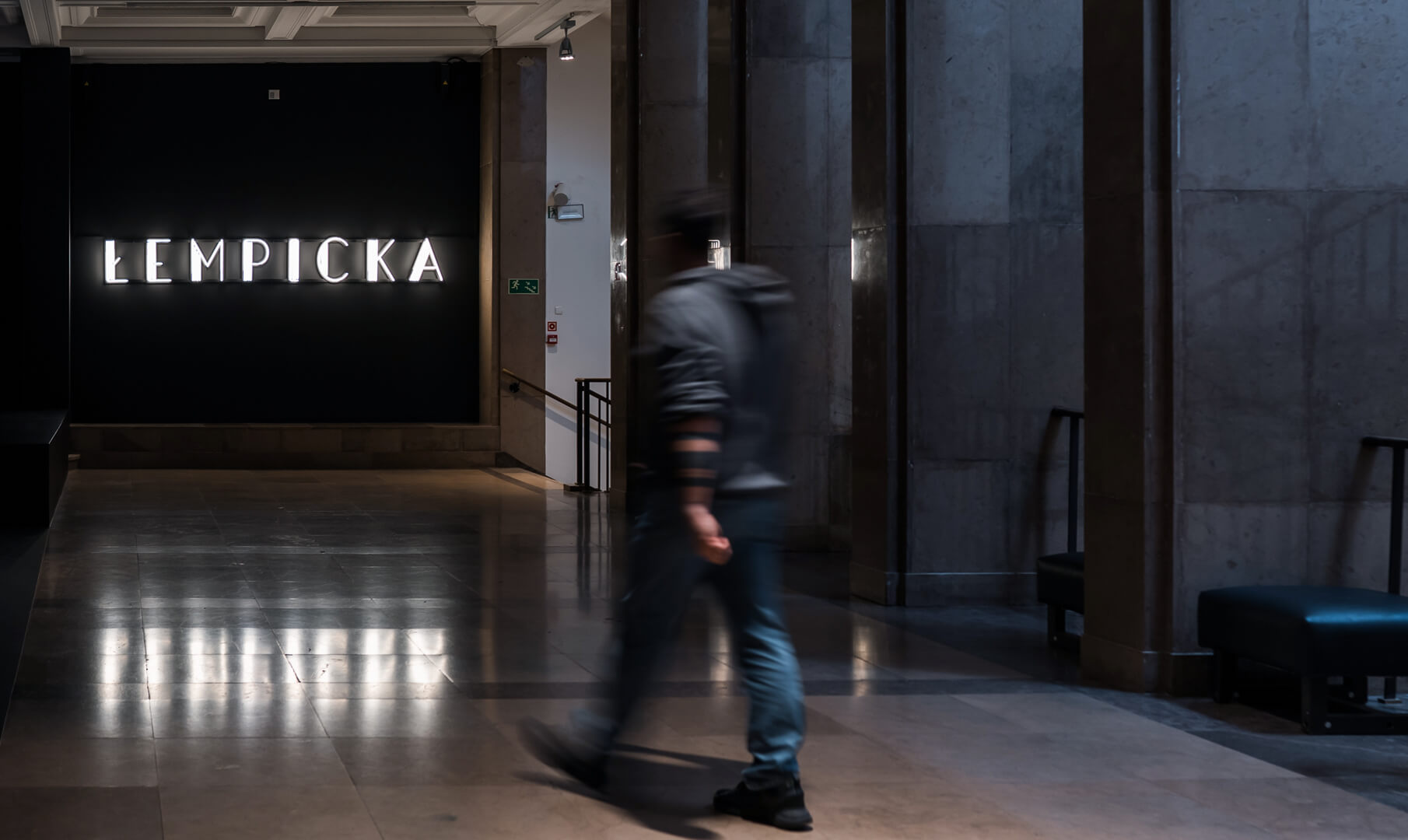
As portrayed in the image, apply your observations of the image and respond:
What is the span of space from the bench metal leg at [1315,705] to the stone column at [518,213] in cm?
1438

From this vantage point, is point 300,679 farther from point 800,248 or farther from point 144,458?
point 144,458

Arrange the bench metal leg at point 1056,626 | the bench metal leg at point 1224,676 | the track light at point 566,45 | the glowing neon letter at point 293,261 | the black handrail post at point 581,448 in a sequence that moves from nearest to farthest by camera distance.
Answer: the bench metal leg at point 1224,676
the bench metal leg at point 1056,626
the black handrail post at point 581,448
the track light at point 566,45
the glowing neon letter at point 293,261

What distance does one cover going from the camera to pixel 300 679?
19.5 feet

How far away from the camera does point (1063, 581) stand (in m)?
6.69

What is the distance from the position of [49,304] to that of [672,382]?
14589mm

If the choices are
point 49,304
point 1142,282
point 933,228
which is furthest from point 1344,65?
point 49,304

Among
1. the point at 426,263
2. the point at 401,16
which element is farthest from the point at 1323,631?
the point at 426,263

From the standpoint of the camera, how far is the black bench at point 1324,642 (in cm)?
514

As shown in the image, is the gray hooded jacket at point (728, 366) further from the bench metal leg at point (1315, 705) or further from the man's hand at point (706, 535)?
the bench metal leg at point (1315, 705)

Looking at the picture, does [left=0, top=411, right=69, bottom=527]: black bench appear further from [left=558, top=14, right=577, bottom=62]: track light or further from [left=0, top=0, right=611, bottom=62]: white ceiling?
[left=558, top=14, right=577, bottom=62]: track light

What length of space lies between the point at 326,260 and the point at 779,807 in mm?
16748

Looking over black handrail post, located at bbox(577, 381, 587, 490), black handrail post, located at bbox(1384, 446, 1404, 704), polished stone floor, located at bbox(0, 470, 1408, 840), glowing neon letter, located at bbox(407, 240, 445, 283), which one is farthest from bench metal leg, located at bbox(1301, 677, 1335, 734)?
glowing neon letter, located at bbox(407, 240, 445, 283)

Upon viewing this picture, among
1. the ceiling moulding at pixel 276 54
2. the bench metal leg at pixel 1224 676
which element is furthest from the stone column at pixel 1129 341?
the ceiling moulding at pixel 276 54

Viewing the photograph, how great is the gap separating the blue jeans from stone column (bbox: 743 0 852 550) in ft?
20.7
